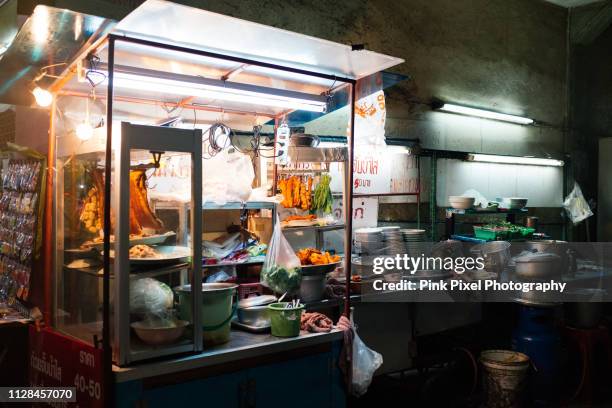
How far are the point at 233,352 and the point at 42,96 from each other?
7.12ft

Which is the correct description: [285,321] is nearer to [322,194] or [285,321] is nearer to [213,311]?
[213,311]

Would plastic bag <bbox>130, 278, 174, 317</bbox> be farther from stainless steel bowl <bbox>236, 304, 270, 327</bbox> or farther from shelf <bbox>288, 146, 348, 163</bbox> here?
shelf <bbox>288, 146, 348, 163</bbox>

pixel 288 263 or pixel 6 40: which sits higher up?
pixel 6 40

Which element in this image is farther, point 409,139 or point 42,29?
point 409,139

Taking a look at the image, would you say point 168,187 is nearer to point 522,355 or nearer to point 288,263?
point 288,263

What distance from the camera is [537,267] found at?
18.6 ft

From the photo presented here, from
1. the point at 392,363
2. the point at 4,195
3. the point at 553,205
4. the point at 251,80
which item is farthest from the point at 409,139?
the point at 4,195

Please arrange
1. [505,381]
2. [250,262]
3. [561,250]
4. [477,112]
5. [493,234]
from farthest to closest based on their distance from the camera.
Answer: [477,112], [493,234], [561,250], [505,381], [250,262]

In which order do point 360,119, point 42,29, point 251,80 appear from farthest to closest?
point 360,119, point 251,80, point 42,29

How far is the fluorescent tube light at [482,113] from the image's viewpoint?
710 centimetres

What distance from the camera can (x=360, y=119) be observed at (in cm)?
511

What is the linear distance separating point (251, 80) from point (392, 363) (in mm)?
3442

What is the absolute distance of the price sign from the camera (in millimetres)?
2707

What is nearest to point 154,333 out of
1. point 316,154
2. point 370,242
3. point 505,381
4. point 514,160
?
point 316,154
